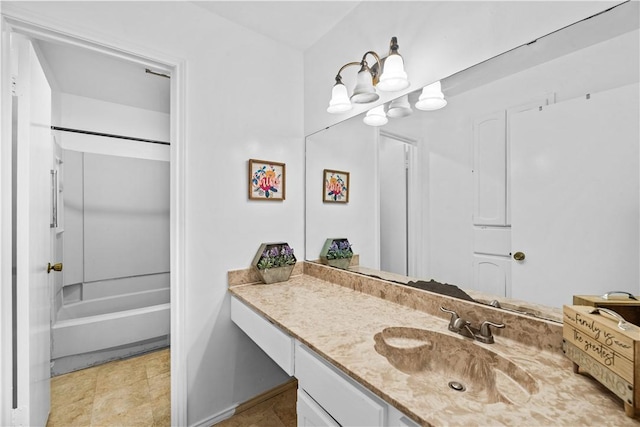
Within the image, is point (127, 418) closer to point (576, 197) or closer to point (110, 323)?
point (110, 323)

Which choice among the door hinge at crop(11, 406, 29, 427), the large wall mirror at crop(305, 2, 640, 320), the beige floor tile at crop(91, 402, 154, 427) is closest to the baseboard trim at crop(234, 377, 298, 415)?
the beige floor tile at crop(91, 402, 154, 427)

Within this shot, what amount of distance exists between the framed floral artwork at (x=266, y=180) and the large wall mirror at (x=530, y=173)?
71cm

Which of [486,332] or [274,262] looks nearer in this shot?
[486,332]

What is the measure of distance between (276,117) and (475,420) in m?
1.77

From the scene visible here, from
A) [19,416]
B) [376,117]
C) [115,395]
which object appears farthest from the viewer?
[115,395]

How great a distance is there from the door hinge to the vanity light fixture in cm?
199

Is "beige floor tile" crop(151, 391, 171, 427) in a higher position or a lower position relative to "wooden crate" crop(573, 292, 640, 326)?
lower

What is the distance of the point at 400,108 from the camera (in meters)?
1.37

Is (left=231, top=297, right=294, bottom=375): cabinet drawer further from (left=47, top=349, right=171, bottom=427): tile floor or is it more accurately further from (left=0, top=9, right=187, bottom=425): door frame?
(left=47, top=349, right=171, bottom=427): tile floor

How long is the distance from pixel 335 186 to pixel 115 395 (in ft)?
6.62

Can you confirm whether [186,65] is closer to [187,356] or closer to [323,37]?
[323,37]

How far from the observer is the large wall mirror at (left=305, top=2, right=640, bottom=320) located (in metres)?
0.80

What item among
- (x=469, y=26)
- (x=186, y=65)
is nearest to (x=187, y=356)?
(x=186, y=65)

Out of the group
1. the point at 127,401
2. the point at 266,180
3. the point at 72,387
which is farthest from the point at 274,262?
the point at 72,387
